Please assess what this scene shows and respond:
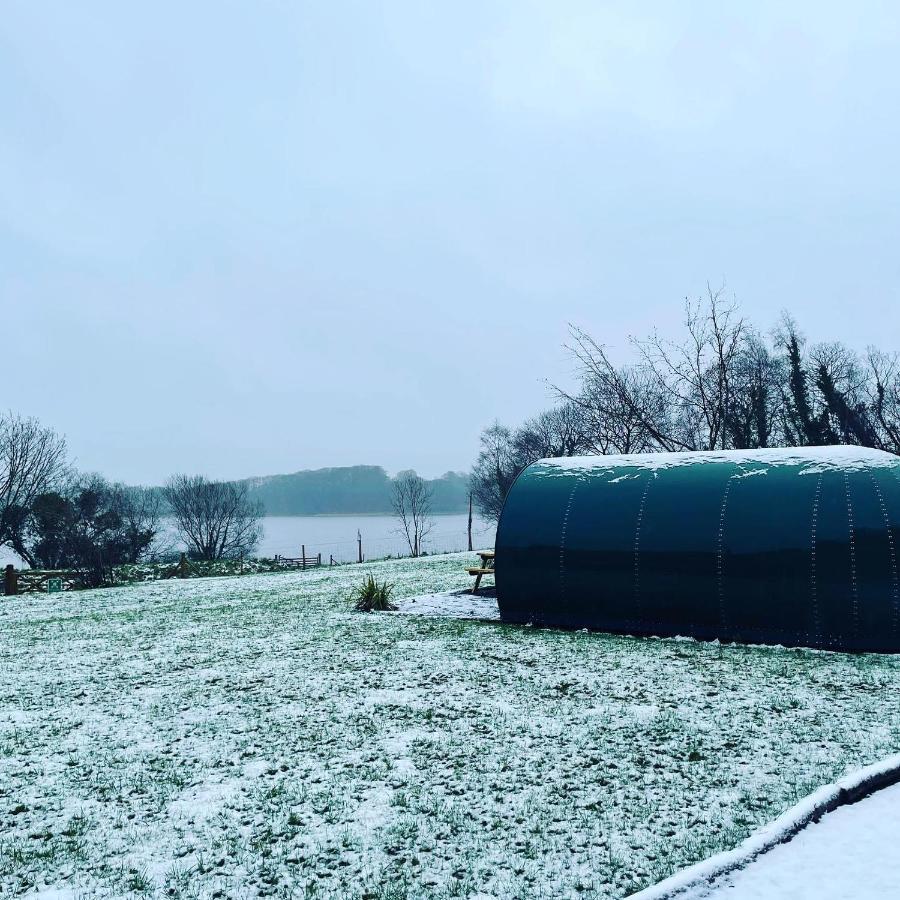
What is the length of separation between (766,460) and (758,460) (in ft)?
0.48

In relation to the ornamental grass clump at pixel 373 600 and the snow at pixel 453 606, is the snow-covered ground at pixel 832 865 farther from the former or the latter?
A: the ornamental grass clump at pixel 373 600

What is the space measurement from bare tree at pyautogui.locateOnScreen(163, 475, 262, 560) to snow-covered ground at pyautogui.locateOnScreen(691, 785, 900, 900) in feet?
244

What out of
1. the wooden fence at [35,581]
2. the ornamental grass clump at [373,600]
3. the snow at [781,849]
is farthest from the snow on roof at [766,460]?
the wooden fence at [35,581]

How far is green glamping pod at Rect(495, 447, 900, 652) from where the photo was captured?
1075 centimetres

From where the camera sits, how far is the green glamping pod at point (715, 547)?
35.3ft

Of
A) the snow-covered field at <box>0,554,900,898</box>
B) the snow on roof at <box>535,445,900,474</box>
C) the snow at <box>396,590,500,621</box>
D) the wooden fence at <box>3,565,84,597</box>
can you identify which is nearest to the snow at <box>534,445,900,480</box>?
the snow on roof at <box>535,445,900,474</box>

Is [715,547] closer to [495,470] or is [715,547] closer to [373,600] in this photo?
[373,600]

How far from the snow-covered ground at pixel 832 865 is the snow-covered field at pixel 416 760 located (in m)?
0.36

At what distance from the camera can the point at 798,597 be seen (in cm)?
1104

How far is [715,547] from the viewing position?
1181 cm

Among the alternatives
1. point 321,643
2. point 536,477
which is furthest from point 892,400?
point 321,643

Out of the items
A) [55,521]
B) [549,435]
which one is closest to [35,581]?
[55,521]

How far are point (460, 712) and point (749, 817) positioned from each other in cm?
369

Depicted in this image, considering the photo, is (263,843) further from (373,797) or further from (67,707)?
(67,707)
